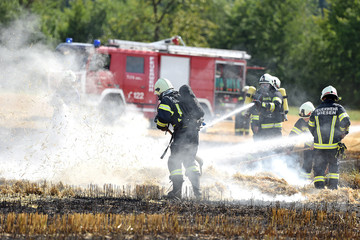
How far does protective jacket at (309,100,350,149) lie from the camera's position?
8.48 meters

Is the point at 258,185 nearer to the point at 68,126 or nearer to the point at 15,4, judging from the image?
the point at 68,126

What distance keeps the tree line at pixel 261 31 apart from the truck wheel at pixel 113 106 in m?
16.4

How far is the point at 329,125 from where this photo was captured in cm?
856

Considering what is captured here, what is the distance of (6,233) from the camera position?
208 inches

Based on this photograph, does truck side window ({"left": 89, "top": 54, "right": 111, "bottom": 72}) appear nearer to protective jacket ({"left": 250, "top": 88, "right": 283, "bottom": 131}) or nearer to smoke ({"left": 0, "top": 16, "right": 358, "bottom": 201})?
smoke ({"left": 0, "top": 16, "right": 358, "bottom": 201})

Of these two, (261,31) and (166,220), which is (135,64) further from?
(261,31)

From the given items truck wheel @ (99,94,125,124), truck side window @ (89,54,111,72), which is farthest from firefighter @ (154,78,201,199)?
truck side window @ (89,54,111,72)

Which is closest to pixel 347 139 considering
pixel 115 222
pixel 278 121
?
pixel 278 121

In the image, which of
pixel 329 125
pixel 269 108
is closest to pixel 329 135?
pixel 329 125

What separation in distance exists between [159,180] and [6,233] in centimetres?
417

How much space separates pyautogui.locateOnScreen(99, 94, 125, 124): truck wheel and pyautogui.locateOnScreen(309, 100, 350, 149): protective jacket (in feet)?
30.6

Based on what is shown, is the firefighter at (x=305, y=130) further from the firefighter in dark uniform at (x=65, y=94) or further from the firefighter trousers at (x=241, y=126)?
the firefighter trousers at (x=241, y=126)

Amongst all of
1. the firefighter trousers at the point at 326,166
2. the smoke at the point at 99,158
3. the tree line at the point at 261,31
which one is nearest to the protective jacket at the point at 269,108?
the smoke at the point at 99,158

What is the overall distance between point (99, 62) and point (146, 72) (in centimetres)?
168
